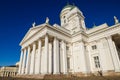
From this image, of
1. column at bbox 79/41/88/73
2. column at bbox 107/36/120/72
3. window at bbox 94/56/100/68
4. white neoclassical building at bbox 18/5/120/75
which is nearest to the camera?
column at bbox 107/36/120/72

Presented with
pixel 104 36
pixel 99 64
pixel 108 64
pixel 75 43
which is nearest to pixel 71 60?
pixel 75 43

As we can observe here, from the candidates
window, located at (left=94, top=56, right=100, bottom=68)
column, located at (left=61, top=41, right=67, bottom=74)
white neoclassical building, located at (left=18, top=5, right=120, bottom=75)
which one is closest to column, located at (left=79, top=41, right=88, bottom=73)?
white neoclassical building, located at (left=18, top=5, right=120, bottom=75)

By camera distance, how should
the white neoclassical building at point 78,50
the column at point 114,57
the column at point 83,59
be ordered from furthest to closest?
1. the column at point 83,59
2. the white neoclassical building at point 78,50
3. the column at point 114,57

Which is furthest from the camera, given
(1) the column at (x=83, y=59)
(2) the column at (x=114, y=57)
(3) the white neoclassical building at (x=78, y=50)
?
(1) the column at (x=83, y=59)

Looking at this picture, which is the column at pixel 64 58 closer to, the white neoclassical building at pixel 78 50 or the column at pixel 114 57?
the white neoclassical building at pixel 78 50

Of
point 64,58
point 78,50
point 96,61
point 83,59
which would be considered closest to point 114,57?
point 96,61

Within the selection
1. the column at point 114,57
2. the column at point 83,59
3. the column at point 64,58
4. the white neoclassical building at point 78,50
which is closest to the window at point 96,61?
the white neoclassical building at point 78,50

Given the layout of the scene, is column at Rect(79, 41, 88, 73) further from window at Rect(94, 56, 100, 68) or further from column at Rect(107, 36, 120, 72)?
column at Rect(107, 36, 120, 72)

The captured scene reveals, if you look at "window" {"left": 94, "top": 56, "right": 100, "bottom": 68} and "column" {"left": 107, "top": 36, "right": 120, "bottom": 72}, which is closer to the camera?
"column" {"left": 107, "top": 36, "right": 120, "bottom": 72}

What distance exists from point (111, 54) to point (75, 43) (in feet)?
28.9

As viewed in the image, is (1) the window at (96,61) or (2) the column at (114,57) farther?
(1) the window at (96,61)

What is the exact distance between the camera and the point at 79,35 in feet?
81.1

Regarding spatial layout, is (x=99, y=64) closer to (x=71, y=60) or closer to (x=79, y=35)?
(x=71, y=60)

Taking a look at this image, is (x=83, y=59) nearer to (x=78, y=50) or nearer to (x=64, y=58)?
(x=78, y=50)
